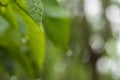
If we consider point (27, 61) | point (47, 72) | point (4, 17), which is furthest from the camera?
point (47, 72)

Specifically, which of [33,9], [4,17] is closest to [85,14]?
[4,17]

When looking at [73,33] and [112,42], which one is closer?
[73,33]

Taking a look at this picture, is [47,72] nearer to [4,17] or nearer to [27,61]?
[27,61]

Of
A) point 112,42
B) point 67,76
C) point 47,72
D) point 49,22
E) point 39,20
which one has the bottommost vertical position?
point 67,76

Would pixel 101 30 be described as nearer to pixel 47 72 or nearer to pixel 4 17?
pixel 47 72

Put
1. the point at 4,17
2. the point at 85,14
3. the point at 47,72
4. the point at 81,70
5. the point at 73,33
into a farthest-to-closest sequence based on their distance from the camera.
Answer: the point at 85,14 < the point at 73,33 < the point at 81,70 < the point at 47,72 < the point at 4,17

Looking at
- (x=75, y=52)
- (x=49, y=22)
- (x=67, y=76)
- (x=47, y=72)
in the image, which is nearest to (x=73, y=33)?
(x=75, y=52)

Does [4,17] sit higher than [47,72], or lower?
higher
